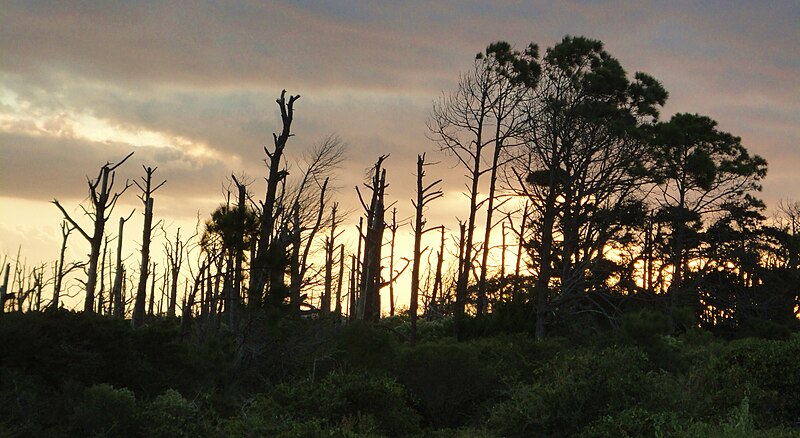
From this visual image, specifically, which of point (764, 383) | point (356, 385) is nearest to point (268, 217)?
point (356, 385)

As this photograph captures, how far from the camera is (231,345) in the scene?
21609 millimetres

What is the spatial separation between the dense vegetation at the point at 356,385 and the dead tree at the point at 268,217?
45.7 inches

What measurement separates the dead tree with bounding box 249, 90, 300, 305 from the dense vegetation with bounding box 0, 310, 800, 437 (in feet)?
3.81

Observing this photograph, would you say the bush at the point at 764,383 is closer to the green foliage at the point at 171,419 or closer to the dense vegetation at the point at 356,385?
the dense vegetation at the point at 356,385

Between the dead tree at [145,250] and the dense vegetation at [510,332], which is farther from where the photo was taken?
the dead tree at [145,250]

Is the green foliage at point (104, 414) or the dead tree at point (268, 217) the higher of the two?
the dead tree at point (268, 217)

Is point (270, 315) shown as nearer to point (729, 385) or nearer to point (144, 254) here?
point (729, 385)

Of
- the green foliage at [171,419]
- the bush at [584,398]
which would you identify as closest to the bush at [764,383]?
the bush at [584,398]

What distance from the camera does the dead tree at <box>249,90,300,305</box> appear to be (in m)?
22.2

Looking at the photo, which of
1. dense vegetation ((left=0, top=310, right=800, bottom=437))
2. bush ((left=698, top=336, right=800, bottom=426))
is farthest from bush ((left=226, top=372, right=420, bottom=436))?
bush ((left=698, top=336, right=800, bottom=426))

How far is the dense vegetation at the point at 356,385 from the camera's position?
15.2 m

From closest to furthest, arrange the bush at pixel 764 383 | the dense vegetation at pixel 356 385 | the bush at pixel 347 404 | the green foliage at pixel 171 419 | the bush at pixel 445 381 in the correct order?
1. the green foliage at pixel 171 419
2. the dense vegetation at pixel 356 385
3. the bush at pixel 347 404
4. the bush at pixel 764 383
5. the bush at pixel 445 381

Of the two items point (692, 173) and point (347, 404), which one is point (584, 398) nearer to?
point (347, 404)

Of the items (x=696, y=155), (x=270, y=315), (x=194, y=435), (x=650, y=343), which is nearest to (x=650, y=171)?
(x=696, y=155)
